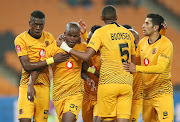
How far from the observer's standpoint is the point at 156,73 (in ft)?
17.4

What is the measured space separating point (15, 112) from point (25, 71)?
383 centimetres

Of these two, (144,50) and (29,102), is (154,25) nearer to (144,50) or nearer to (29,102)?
(144,50)

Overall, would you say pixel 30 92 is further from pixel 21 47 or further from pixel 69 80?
pixel 21 47

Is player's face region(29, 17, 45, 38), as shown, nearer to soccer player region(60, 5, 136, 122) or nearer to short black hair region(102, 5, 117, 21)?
soccer player region(60, 5, 136, 122)

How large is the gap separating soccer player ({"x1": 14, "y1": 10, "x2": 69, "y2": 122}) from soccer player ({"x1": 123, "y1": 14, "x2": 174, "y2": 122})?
62.8 inches

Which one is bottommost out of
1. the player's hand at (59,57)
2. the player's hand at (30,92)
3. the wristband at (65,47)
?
the player's hand at (30,92)

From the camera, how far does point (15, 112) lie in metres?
9.27

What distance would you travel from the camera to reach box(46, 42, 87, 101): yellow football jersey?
5402 millimetres

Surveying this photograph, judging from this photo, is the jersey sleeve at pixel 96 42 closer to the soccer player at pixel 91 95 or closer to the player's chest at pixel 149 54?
the soccer player at pixel 91 95

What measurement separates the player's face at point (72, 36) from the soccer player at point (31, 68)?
57 centimetres

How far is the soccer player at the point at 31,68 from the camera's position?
5594 mm

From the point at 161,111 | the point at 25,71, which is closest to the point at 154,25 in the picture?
the point at 161,111

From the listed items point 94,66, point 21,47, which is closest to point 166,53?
point 94,66

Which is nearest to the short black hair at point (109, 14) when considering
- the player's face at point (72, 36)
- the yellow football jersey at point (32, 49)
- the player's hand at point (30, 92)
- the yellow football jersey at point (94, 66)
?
the player's face at point (72, 36)
